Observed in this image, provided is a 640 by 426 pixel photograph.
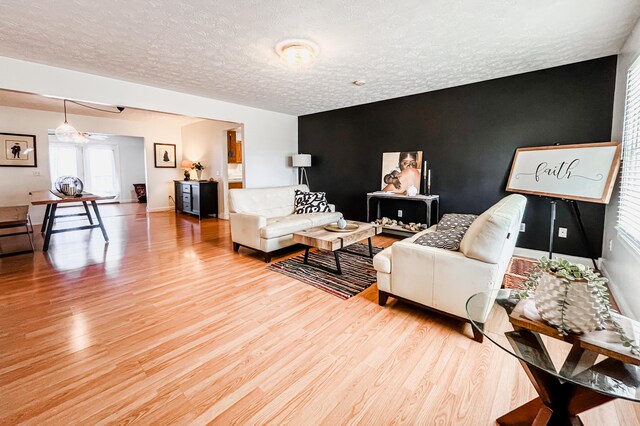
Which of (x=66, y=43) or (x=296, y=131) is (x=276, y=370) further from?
(x=296, y=131)

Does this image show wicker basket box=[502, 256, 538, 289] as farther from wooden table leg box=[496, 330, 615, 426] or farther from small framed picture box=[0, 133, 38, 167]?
small framed picture box=[0, 133, 38, 167]

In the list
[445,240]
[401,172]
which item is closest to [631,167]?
[445,240]

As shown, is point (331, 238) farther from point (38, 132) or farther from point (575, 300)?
point (38, 132)

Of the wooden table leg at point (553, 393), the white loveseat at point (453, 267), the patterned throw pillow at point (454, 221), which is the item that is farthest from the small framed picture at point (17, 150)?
the wooden table leg at point (553, 393)

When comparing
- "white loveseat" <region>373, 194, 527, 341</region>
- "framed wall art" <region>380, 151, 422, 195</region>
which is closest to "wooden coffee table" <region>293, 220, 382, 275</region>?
"white loveseat" <region>373, 194, 527, 341</region>

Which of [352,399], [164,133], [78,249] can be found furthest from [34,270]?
[164,133]

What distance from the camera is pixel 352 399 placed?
4.83ft

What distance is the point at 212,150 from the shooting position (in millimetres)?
7105

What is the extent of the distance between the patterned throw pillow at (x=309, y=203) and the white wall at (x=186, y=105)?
4.13 ft

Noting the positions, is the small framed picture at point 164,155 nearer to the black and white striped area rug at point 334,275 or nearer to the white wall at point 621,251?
the black and white striped area rug at point 334,275

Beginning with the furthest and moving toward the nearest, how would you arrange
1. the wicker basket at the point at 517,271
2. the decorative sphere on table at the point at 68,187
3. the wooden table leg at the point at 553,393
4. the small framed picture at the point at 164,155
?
the small framed picture at the point at 164,155 → the decorative sphere on table at the point at 68,187 → the wicker basket at the point at 517,271 → the wooden table leg at the point at 553,393

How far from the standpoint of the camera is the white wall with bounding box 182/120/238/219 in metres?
6.79

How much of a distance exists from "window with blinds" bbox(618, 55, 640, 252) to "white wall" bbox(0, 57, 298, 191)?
5081 mm

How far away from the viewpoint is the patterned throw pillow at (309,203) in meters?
4.80
